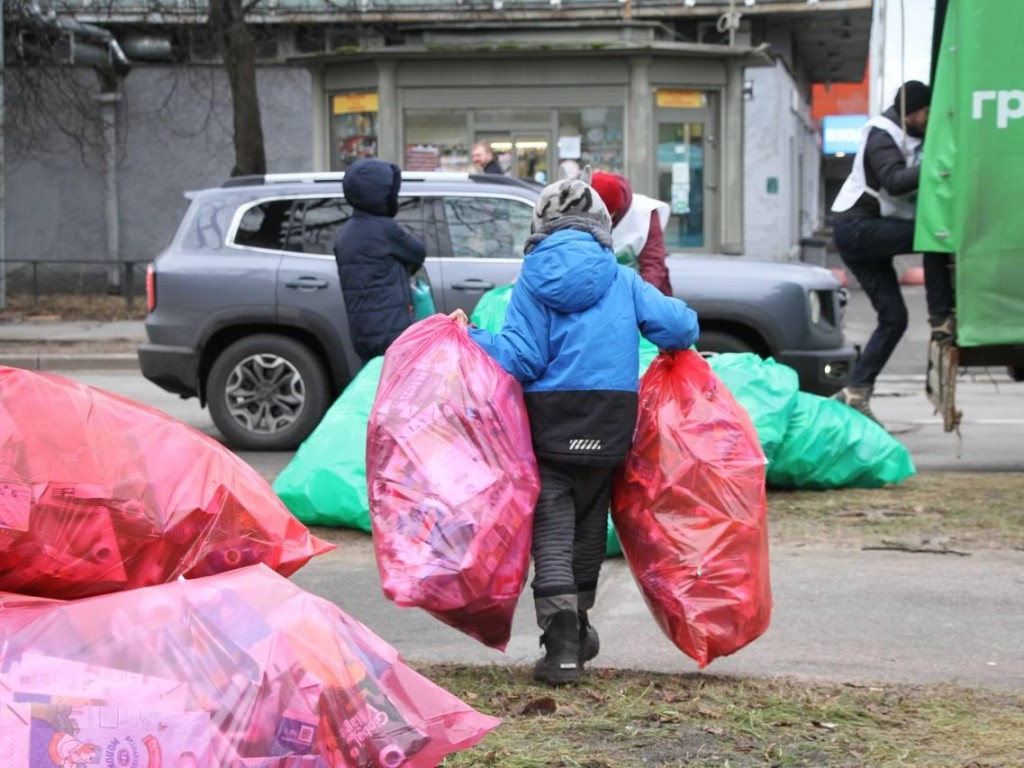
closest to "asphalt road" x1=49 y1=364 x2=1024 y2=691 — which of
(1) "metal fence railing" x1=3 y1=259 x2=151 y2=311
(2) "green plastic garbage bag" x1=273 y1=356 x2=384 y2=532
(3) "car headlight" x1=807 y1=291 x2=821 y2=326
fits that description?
(2) "green plastic garbage bag" x1=273 y1=356 x2=384 y2=532

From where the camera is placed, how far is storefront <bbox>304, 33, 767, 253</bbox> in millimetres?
19781

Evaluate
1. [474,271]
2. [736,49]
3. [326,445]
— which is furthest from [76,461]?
[736,49]

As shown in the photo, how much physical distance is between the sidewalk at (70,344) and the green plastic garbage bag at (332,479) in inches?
324

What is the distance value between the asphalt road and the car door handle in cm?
293

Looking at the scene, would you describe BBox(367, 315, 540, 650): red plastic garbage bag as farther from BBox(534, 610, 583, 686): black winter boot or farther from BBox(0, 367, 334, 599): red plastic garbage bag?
BBox(0, 367, 334, 599): red plastic garbage bag

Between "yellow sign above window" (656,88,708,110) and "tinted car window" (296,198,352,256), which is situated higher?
"yellow sign above window" (656,88,708,110)

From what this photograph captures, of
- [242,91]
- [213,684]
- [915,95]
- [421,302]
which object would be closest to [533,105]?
[242,91]

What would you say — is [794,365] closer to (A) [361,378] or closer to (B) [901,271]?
(A) [361,378]

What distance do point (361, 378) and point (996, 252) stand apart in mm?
3139

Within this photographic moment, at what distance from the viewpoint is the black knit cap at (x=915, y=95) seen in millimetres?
8062

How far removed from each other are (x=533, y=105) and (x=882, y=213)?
1241 centimetres

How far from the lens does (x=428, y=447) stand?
4035mm

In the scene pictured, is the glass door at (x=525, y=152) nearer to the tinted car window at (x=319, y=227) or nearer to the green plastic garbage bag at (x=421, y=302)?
the tinted car window at (x=319, y=227)

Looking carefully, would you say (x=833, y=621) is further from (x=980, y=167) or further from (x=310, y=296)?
(x=310, y=296)
